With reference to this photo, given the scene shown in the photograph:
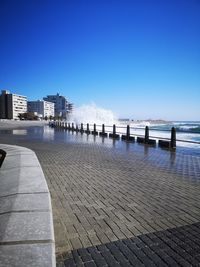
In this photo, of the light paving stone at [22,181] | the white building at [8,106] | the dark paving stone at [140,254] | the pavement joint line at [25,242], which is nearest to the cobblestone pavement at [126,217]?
the dark paving stone at [140,254]

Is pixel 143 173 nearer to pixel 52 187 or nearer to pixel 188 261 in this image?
pixel 52 187

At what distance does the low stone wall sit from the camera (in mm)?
2492

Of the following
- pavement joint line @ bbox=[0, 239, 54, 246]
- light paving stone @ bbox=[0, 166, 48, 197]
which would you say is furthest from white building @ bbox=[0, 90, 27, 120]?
pavement joint line @ bbox=[0, 239, 54, 246]

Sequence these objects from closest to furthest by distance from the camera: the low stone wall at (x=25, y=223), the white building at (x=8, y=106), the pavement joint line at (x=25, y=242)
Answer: the low stone wall at (x=25, y=223) < the pavement joint line at (x=25, y=242) < the white building at (x=8, y=106)

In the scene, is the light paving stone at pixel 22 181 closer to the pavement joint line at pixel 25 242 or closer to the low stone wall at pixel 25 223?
the low stone wall at pixel 25 223

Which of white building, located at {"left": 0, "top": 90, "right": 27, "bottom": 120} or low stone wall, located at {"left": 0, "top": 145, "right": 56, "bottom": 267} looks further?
white building, located at {"left": 0, "top": 90, "right": 27, "bottom": 120}

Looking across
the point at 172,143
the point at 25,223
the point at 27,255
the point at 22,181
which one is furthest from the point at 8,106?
the point at 27,255

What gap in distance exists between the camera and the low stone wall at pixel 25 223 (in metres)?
2.49

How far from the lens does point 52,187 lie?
574cm

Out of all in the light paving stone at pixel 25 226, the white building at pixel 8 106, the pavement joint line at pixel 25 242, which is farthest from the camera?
the white building at pixel 8 106

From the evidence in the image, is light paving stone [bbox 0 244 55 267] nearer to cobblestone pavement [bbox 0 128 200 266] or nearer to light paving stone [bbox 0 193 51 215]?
cobblestone pavement [bbox 0 128 200 266]

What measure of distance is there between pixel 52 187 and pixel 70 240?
Answer: 256 cm

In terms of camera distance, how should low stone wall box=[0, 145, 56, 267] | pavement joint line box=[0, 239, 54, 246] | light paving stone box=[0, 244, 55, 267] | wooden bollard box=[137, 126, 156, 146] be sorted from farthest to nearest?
wooden bollard box=[137, 126, 156, 146] < pavement joint line box=[0, 239, 54, 246] < low stone wall box=[0, 145, 56, 267] < light paving stone box=[0, 244, 55, 267]

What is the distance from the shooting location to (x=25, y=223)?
3.21 metres
